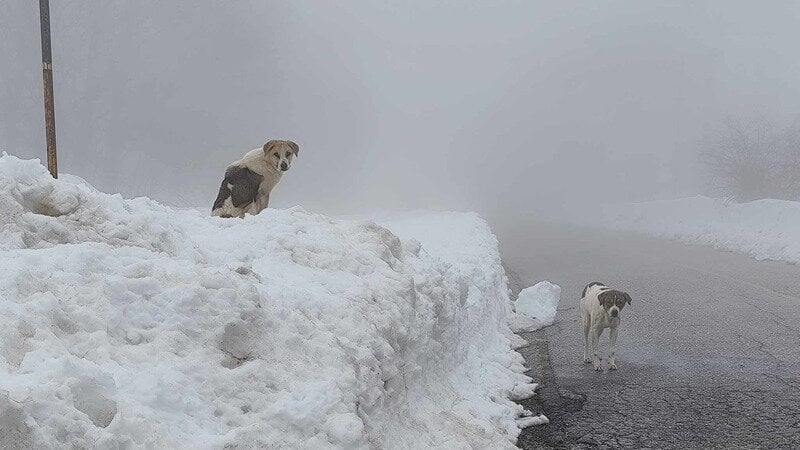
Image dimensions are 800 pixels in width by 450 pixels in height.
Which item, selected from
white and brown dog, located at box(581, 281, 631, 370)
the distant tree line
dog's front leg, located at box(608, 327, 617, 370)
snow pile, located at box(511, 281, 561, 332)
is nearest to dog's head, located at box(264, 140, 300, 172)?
snow pile, located at box(511, 281, 561, 332)

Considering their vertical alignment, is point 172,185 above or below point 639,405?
below

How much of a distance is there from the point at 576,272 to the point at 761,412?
11.2 metres

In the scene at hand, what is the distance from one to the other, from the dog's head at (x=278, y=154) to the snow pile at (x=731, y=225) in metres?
14.0

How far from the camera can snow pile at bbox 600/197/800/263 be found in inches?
768

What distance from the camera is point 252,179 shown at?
29.1 feet

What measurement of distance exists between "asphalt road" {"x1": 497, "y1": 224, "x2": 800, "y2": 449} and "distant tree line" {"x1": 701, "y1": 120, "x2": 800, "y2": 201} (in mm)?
22889

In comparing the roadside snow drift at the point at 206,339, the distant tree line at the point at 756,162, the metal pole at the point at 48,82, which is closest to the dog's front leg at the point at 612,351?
the roadside snow drift at the point at 206,339

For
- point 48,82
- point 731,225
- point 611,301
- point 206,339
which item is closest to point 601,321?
point 611,301

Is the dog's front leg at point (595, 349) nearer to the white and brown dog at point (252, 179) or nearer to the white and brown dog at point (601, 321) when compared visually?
the white and brown dog at point (601, 321)

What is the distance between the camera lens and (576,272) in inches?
671

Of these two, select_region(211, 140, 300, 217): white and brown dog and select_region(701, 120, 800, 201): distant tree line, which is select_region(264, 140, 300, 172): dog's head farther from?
select_region(701, 120, 800, 201): distant tree line

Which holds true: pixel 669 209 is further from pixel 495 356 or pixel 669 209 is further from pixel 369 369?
pixel 369 369

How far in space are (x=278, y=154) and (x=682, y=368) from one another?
18.1ft

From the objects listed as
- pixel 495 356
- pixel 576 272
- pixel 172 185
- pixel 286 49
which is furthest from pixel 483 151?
pixel 495 356
